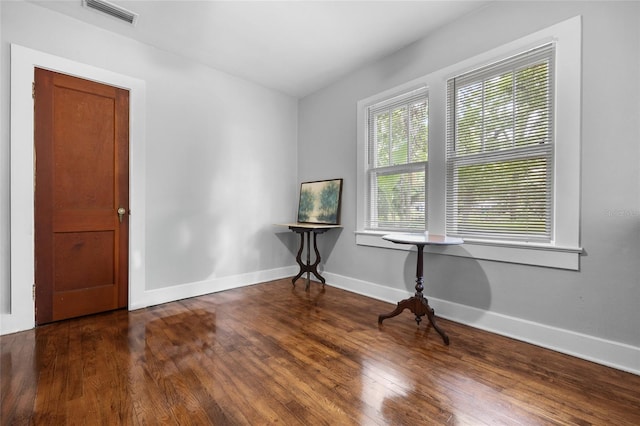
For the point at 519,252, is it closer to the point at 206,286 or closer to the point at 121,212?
the point at 206,286

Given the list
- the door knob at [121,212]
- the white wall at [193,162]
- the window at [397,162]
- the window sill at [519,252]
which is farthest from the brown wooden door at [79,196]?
the window sill at [519,252]

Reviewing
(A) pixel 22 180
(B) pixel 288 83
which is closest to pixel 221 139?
(B) pixel 288 83

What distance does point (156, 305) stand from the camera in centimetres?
323

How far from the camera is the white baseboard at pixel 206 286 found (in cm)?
322

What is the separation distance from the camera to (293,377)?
5.98 ft

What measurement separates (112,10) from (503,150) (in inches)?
144

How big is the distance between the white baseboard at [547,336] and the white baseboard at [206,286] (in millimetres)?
1933

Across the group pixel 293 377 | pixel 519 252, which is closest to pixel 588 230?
pixel 519 252

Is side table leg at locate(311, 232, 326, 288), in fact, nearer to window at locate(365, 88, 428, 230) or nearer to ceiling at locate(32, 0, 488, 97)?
window at locate(365, 88, 428, 230)

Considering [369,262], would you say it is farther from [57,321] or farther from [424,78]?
[57,321]

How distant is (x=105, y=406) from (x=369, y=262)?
275 cm

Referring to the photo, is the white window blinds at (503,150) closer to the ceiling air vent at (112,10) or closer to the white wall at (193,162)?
the white wall at (193,162)

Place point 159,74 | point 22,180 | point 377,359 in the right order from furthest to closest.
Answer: point 159,74, point 22,180, point 377,359

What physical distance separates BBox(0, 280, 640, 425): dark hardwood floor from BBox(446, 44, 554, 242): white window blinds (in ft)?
3.27
